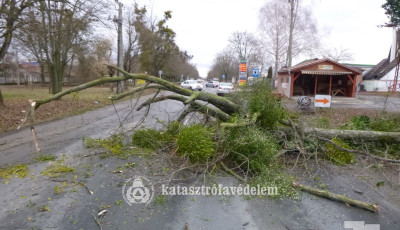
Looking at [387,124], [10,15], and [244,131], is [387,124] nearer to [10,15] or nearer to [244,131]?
[244,131]

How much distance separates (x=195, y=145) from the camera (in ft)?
15.6

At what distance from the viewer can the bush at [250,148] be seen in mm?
4816

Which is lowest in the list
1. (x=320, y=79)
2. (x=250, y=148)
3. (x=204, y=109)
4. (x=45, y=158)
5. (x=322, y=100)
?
(x=45, y=158)

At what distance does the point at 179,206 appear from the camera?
12.7 feet

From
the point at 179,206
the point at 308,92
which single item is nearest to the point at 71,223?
the point at 179,206

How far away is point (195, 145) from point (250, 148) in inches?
37.3

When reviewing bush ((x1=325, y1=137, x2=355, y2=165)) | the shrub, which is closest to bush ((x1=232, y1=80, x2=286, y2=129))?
bush ((x1=325, y1=137, x2=355, y2=165))

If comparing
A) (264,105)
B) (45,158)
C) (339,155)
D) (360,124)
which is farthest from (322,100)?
(45,158)

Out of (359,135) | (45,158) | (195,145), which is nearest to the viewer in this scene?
(195,145)

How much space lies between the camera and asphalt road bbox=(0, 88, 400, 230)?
11.2ft

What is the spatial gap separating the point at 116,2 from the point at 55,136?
870 centimetres

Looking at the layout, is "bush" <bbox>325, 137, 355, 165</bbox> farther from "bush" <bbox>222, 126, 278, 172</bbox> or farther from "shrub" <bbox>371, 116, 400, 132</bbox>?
"bush" <bbox>222, 126, 278, 172</bbox>

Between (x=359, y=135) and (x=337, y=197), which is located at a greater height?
→ (x=359, y=135)

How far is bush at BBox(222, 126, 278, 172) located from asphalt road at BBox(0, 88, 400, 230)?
0.45m
